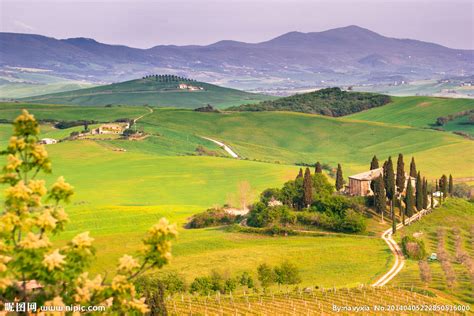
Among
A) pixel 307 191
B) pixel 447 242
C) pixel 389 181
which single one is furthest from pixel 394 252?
pixel 307 191

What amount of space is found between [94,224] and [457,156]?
109195mm

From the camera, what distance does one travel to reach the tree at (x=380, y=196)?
92.1 meters

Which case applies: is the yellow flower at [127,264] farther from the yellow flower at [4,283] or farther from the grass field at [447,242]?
the grass field at [447,242]

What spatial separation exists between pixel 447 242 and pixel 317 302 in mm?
32883

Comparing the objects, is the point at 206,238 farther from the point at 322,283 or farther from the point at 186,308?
the point at 186,308

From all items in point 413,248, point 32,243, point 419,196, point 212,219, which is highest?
point 32,243

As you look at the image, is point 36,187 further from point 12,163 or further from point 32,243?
point 32,243

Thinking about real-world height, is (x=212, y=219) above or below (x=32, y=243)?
below

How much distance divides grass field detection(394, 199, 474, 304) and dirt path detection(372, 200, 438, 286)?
735 millimetres

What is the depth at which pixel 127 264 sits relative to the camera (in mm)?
16031

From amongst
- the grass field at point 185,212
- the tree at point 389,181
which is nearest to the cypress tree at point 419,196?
the tree at point 389,181

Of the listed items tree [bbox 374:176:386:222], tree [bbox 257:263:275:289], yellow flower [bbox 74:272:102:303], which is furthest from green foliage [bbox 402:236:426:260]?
yellow flower [bbox 74:272:102:303]

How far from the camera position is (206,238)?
88.1 meters

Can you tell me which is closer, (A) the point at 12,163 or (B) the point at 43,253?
(B) the point at 43,253
